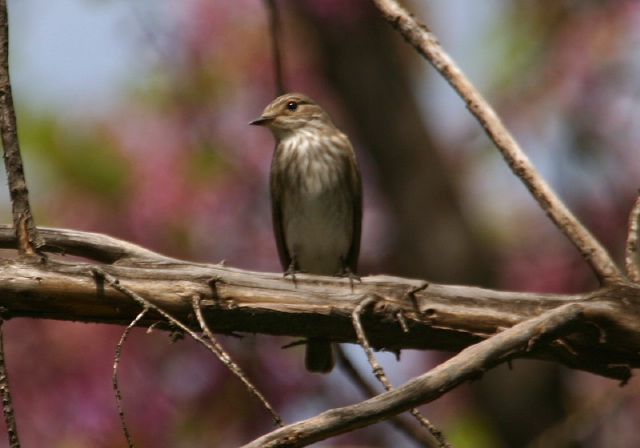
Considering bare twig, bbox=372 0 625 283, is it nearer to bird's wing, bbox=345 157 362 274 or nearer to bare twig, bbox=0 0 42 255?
bare twig, bbox=0 0 42 255

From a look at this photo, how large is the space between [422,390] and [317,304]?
718 mm

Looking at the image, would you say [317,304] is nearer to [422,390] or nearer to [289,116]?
[422,390]

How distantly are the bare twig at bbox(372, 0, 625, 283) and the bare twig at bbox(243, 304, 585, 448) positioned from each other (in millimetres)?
386

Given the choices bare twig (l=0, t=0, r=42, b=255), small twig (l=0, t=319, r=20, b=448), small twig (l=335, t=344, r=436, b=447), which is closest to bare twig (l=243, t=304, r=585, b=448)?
small twig (l=0, t=319, r=20, b=448)

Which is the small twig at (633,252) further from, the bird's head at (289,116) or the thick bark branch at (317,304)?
the bird's head at (289,116)

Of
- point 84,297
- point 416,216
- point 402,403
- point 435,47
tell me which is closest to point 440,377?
point 402,403

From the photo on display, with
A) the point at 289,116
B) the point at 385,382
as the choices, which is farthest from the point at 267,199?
the point at 385,382

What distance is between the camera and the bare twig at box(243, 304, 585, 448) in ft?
6.12

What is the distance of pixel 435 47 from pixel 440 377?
1.39 metres

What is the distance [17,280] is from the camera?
2514 mm

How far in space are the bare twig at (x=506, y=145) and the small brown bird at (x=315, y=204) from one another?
5.67 feet

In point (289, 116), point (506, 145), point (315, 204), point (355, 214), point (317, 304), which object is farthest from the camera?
point (289, 116)

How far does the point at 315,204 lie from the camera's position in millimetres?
4867

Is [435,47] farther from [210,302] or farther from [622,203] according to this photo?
[622,203]
